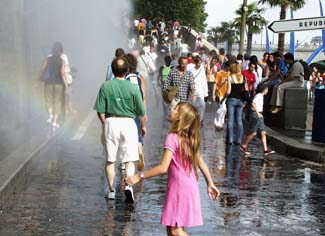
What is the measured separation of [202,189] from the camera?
946cm

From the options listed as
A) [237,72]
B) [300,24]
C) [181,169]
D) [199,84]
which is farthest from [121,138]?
[199,84]

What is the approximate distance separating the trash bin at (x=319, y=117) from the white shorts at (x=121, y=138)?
585 centimetres

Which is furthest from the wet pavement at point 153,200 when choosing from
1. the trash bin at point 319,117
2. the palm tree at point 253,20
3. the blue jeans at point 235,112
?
the palm tree at point 253,20

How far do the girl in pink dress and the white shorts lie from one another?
282 centimetres

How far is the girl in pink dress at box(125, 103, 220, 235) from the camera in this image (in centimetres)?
541

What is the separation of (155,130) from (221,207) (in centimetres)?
864

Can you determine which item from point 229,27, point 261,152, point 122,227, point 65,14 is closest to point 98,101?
point 122,227

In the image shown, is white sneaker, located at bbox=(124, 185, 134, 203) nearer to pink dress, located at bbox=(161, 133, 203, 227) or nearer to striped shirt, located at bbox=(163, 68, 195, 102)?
pink dress, located at bbox=(161, 133, 203, 227)

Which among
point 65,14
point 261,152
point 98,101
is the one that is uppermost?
point 65,14

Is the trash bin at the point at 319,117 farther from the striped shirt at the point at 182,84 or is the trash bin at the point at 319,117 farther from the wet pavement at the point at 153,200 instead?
the striped shirt at the point at 182,84

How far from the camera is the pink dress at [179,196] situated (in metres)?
5.41

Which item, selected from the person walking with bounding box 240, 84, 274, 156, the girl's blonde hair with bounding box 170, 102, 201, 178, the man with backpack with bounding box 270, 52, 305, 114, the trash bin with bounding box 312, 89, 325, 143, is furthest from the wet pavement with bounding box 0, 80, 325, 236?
the man with backpack with bounding box 270, 52, 305, 114

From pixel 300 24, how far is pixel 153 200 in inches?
237

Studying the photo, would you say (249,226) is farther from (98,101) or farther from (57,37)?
(57,37)
